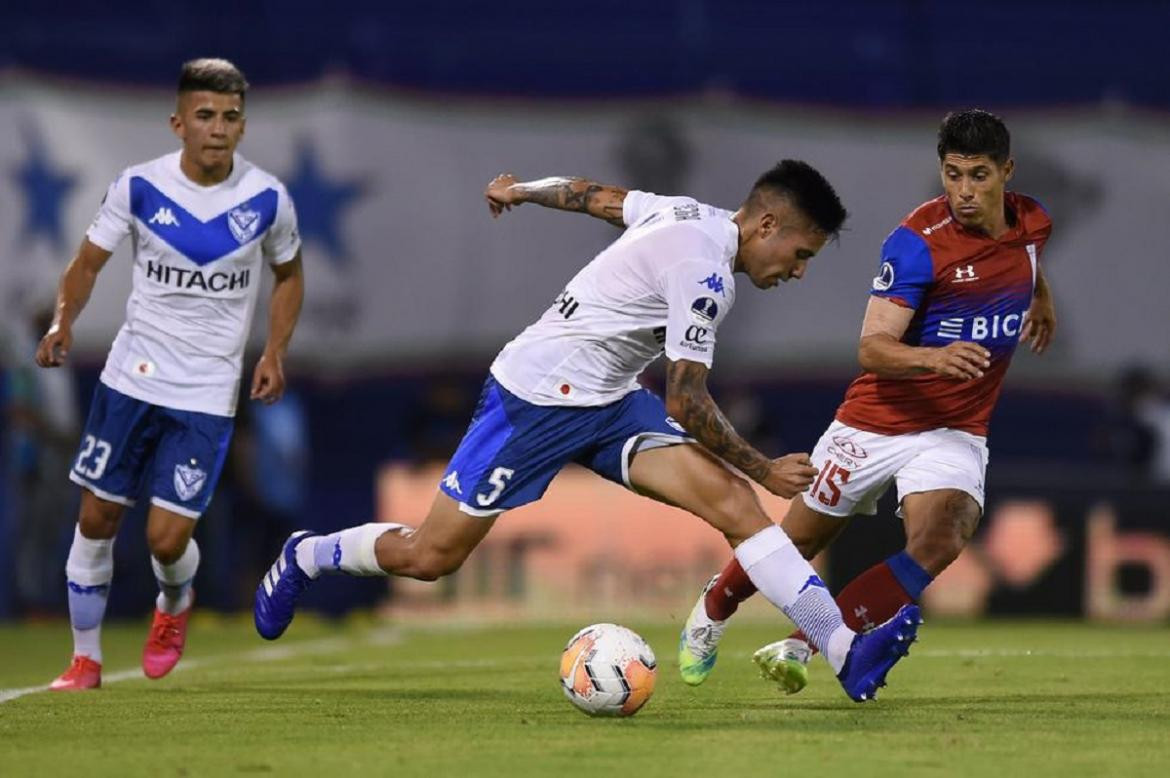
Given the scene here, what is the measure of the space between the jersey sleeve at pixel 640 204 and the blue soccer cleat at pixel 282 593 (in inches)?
73.9

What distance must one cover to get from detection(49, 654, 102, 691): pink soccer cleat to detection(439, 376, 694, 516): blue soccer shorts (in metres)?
2.28

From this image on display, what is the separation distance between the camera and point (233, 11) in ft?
60.9

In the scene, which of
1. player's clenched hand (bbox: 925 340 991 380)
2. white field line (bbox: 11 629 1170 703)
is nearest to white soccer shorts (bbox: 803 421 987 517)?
player's clenched hand (bbox: 925 340 991 380)

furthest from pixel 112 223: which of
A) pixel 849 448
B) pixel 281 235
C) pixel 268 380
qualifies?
pixel 849 448

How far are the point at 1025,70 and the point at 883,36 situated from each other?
141 cm

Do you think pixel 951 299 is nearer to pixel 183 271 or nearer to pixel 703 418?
pixel 703 418

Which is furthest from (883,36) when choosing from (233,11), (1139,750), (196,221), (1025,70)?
(1139,750)

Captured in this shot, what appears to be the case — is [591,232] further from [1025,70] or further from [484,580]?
[1025,70]

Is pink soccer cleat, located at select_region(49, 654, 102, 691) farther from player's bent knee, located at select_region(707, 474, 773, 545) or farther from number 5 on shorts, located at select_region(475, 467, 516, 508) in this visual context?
player's bent knee, located at select_region(707, 474, 773, 545)

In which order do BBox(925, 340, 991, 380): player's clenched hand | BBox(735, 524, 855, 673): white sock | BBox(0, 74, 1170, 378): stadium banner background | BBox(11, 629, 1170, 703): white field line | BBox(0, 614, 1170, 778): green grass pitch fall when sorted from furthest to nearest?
BBox(0, 74, 1170, 378): stadium banner background → BBox(11, 629, 1170, 703): white field line → BBox(925, 340, 991, 380): player's clenched hand → BBox(735, 524, 855, 673): white sock → BBox(0, 614, 1170, 778): green grass pitch

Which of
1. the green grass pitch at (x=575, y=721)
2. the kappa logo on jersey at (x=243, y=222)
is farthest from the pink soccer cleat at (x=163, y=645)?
the kappa logo on jersey at (x=243, y=222)

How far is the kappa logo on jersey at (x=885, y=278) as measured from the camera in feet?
27.3

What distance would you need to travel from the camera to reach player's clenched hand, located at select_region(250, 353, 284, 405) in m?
9.41

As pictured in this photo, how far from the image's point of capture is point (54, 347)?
9.08 m
